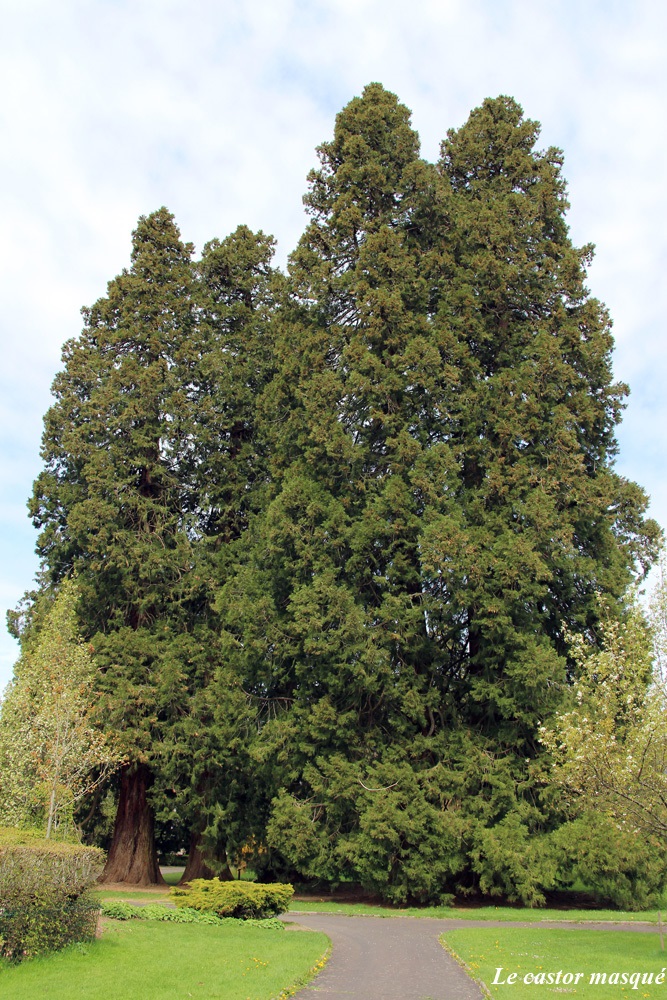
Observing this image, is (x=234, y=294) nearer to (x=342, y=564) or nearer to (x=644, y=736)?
(x=342, y=564)

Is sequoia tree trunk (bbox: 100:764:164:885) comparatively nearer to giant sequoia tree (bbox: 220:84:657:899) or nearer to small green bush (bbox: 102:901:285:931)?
giant sequoia tree (bbox: 220:84:657:899)

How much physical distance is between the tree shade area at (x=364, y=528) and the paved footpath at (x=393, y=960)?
2503mm

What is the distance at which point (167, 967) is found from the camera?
10.5 metres

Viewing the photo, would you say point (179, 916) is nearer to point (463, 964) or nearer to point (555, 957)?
point (463, 964)

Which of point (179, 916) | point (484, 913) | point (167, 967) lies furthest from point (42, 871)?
point (484, 913)

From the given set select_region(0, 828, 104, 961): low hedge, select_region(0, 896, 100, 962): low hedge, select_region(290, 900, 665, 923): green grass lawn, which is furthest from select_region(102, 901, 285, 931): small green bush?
select_region(290, 900, 665, 923): green grass lawn

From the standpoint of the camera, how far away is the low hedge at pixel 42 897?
10.8 meters

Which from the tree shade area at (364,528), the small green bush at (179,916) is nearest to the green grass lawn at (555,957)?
the small green bush at (179,916)

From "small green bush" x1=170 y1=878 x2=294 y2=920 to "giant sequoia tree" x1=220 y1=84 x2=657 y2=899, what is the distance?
12.9 ft

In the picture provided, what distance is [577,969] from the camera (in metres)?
10.9

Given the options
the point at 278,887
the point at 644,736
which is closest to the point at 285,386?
the point at 278,887

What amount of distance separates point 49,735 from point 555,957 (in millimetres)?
12891

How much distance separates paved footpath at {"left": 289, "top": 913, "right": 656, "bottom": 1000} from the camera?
9.36 meters

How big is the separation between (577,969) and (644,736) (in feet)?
11.2
